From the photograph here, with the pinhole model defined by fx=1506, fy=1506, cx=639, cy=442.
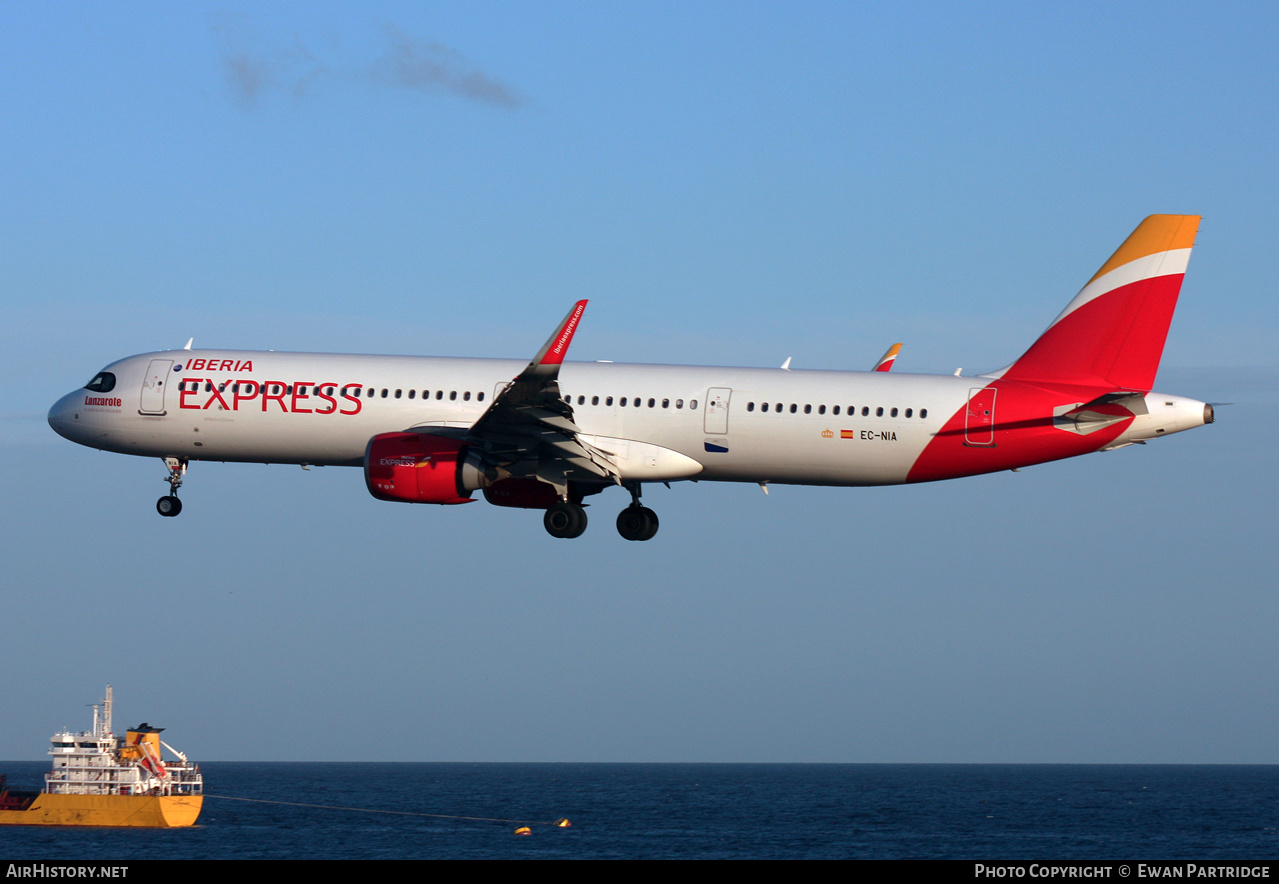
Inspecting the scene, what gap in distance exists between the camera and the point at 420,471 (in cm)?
3962

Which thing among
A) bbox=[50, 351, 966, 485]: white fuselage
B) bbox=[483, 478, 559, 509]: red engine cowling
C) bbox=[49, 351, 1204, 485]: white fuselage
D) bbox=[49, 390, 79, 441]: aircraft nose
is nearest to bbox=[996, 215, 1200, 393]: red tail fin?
bbox=[49, 351, 1204, 485]: white fuselage

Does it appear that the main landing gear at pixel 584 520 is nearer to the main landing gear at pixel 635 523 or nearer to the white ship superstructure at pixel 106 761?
the main landing gear at pixel 635 523

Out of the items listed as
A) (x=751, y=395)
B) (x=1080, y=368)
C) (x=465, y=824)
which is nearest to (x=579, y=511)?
(x=751, y=395)

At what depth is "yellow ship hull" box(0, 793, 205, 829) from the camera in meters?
118

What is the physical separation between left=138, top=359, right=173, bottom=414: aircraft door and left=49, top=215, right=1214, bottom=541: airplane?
74.8 inches

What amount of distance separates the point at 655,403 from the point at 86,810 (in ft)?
312

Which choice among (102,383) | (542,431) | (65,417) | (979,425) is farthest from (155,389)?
(979,425)

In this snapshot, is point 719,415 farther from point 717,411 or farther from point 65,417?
point 65,417

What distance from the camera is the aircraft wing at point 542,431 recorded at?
36.8 m

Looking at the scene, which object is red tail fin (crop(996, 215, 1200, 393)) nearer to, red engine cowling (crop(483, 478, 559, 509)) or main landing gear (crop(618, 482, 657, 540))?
main landing gear (crop(618, 482, 657, 540))

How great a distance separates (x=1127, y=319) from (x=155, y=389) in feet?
90.1

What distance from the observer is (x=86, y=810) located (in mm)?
119312

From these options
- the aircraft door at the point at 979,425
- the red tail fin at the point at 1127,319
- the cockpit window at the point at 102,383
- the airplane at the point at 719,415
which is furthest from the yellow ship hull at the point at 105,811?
the red tail fin at the point at 1127,319

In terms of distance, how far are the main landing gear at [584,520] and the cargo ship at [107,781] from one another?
8763cm
